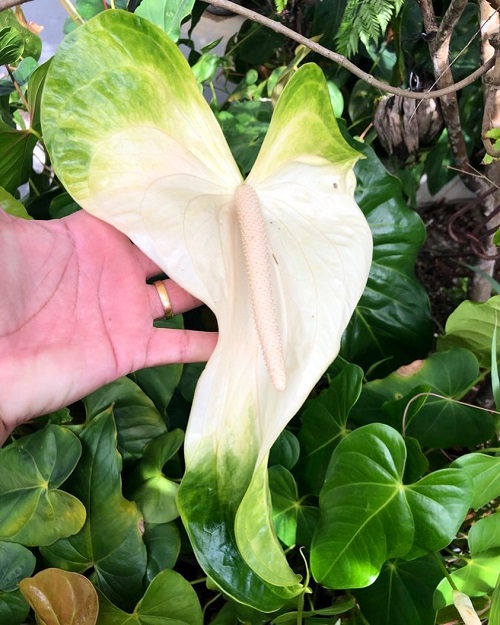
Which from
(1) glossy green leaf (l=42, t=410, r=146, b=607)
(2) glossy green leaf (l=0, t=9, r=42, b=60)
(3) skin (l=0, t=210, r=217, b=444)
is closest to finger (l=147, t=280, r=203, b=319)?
(3) skin (l=0, t=210, r=217, b=444)

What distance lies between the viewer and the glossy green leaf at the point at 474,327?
66 cm

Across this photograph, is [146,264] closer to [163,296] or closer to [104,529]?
[163,296]

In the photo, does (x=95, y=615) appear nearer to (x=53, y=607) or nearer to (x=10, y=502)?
(x=53, y=607)

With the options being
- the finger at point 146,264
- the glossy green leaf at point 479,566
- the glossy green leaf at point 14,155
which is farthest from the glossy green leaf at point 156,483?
the glossy green leaf at point 14,155

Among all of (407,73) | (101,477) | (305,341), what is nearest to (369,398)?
(305,341)

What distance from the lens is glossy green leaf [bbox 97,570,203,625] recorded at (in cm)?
63

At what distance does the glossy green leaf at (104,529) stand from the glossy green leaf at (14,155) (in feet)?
1.22

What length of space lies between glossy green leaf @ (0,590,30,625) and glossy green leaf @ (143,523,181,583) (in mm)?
159

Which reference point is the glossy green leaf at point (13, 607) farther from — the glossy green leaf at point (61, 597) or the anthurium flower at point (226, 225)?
the anthurium flower at point (226, 225)

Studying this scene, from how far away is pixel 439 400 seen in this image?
2.31 feet

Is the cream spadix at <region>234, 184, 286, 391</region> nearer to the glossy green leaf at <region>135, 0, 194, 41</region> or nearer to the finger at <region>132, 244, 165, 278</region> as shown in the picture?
the finger at <region>132, 244, 165, 278</region>

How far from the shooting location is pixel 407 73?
94 centimetres

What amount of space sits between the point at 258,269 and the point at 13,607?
540mm

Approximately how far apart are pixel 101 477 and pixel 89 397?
107mm
